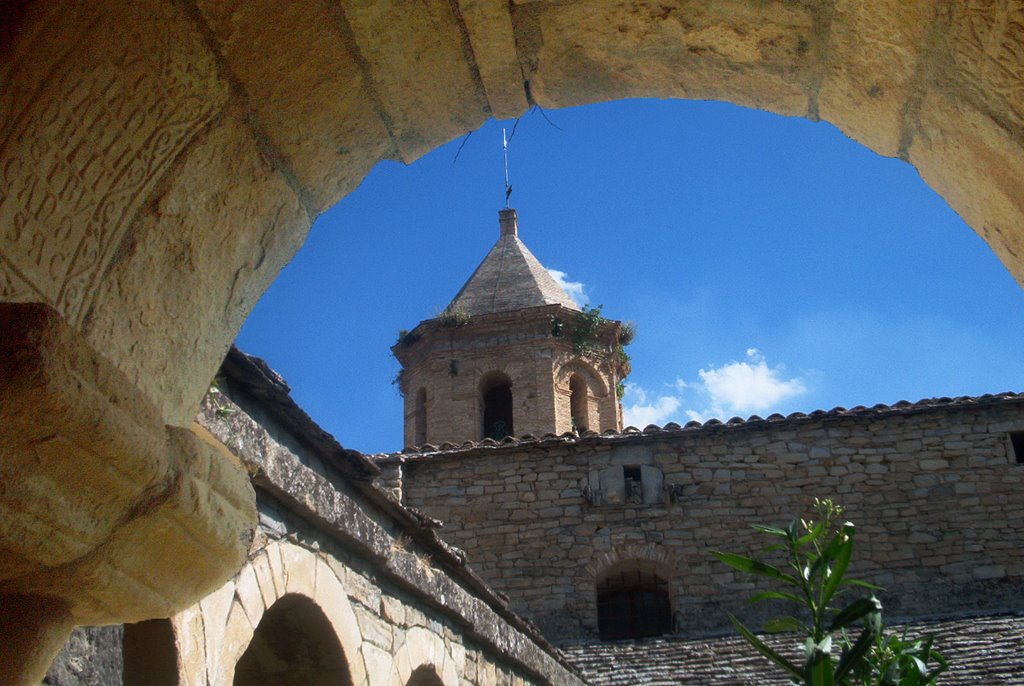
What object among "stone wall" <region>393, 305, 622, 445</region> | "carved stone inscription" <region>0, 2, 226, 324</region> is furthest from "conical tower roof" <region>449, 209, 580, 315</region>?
"carved stone inscription" <region>0, 2, 226, 324</region>

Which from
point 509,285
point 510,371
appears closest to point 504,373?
point 510,371

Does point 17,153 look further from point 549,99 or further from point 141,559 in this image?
point 549,99

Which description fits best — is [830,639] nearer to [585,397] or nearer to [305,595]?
[305,595]

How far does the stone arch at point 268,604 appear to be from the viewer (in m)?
3.64

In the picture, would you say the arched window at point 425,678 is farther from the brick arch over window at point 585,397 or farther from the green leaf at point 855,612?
the brick arch over window at point 585,397

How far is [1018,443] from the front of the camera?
1308 cm

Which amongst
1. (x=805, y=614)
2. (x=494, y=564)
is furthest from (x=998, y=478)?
(x=494, y=564)

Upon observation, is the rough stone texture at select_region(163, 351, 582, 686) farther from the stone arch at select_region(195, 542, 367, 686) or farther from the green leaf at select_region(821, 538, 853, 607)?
the green leaf at select_region(821, 538, 853, 607)

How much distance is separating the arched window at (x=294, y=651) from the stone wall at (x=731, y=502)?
8058mm

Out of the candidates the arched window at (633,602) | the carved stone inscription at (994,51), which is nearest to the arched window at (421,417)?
the arched window at (633,602)

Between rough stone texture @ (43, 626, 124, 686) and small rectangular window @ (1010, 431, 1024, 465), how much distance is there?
12.5 meters

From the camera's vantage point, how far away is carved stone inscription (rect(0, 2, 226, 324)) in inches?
60.9

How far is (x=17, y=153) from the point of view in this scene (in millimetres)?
1528

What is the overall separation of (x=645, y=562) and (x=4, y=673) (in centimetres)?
1202
